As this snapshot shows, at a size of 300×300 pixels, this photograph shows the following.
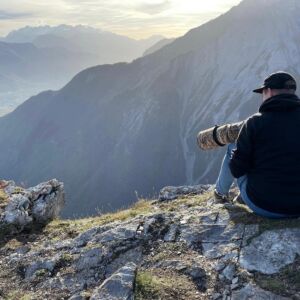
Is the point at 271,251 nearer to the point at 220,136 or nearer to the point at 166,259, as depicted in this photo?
the point at 166,259

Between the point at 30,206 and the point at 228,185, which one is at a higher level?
the point at 228,185

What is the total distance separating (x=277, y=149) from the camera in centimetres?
790

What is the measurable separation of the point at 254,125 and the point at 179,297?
342cm

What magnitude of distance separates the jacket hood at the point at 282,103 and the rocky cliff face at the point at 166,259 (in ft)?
7.37

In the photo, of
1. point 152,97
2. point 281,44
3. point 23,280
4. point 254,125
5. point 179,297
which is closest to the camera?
point 179,297

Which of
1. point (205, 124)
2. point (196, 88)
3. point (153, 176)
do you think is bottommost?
point (153, 176)

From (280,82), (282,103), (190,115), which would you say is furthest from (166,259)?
(190,115)

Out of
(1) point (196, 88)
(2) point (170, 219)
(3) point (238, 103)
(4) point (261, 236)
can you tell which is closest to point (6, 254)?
(2) point (170, 219)

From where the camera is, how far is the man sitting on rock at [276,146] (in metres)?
7.86

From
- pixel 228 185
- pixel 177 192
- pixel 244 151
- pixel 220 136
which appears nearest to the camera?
pixel 244 151

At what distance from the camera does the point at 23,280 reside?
9.00 metres

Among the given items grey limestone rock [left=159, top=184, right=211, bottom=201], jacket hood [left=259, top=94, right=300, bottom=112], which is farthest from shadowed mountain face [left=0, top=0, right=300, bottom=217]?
jacket hood [left=259, top=94, right=300, bottom=112]

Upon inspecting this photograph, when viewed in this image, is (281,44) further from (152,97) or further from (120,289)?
(120,289)

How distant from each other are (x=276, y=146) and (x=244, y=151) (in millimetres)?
601
